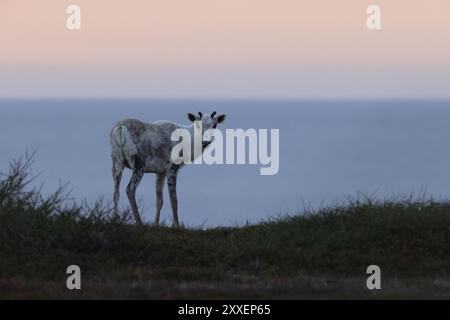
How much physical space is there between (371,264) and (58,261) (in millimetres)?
5172

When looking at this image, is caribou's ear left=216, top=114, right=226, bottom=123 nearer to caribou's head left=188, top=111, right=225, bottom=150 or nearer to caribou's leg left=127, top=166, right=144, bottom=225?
caribou's head left=188, top=111, right=225, bottom=150

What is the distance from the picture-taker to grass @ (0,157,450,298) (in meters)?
18.6

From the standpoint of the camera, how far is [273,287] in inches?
682

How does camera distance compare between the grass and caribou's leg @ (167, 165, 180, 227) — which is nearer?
the grass

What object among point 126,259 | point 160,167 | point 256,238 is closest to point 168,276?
point 126,259

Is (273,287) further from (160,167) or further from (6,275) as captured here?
(160,167)

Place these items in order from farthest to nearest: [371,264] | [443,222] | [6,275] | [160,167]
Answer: [160,167] → [443,222] → [371,264] → [6,275]

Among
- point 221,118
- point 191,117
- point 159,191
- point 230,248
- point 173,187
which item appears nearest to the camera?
point 230,248

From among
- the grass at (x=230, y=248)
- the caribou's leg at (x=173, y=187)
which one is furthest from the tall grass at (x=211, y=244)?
the caribou's leg at (x=173, y=187)

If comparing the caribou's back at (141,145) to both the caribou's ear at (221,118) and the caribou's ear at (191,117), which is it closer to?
the caribou's ear at (191,117)

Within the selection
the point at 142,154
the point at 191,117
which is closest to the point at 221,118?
the point at 191,117

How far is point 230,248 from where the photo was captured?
67.9ft

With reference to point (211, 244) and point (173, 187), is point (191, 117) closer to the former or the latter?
point (173, 187)

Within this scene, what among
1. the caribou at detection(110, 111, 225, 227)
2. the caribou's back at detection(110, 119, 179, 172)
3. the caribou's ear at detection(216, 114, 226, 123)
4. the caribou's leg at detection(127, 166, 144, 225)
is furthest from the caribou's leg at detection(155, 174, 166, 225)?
the caribou's ear at detection(216, 114, 226, 123)
